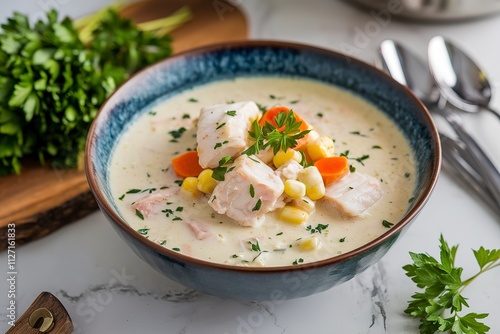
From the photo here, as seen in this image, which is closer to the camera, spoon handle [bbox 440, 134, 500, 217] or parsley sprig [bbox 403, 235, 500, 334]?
parsley sprig [bbox 403, 235, 500, 334]

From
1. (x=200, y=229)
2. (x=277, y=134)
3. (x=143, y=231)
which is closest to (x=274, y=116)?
(x=277, y=134)

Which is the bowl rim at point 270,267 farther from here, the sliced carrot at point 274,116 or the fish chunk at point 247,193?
the sliced carrot at point 274,116

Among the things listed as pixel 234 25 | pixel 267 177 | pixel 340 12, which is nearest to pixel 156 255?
pixel 267 177

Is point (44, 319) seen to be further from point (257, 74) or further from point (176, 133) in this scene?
point (257, 74)

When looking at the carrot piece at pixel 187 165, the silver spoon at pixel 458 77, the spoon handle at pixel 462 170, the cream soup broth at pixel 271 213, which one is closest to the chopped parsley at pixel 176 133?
the cream soup broth at pixel 271 213

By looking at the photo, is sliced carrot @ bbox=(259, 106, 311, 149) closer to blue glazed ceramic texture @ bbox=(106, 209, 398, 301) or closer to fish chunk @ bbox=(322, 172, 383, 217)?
fish chunk @ bbox=(322, 172, 383, 217)

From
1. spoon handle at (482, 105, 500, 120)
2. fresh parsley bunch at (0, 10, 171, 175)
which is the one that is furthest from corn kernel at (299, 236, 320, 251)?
spoon handle at (482, 105, 500, 120)

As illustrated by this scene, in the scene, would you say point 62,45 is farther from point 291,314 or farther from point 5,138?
point 291,314
